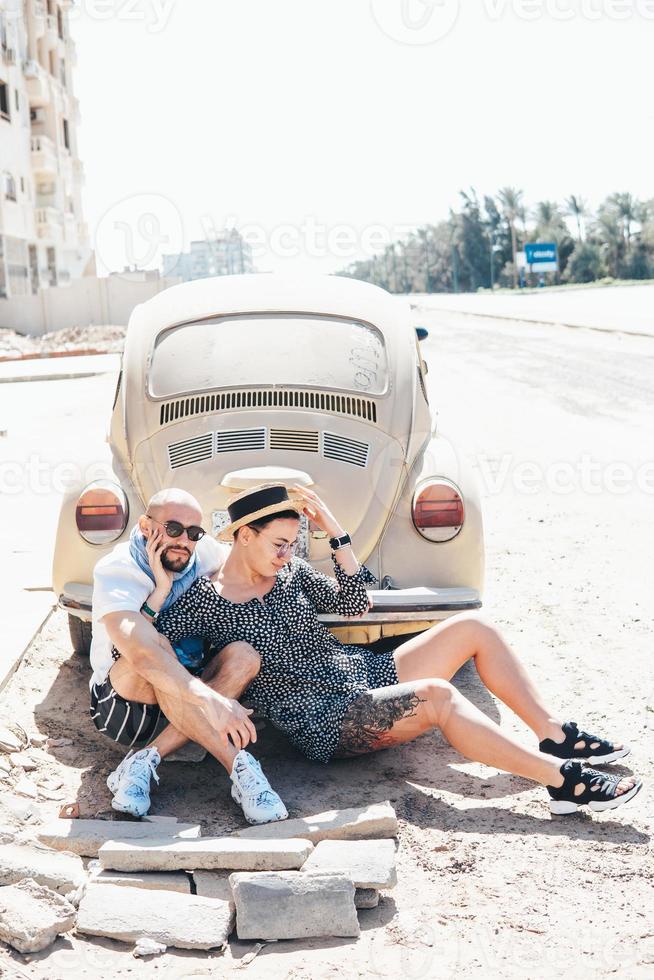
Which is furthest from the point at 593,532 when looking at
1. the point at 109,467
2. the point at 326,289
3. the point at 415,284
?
the point at 415,284

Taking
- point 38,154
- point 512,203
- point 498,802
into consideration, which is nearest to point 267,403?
point 498,802

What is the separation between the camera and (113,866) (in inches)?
137

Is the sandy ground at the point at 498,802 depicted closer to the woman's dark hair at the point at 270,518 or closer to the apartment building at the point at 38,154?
the woman's dark hair at the point at 270,518

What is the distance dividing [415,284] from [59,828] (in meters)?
150

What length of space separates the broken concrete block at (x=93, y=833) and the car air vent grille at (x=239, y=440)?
215cm

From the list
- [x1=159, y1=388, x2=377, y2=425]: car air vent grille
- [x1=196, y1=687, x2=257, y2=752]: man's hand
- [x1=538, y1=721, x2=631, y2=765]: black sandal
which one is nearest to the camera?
[x1=196, y1=687, x2=257, y2=752]: man's hand

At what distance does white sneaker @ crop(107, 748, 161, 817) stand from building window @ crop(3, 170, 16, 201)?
45.9 m

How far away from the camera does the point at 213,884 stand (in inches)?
136

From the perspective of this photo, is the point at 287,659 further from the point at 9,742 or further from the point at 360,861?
the point at 9,742

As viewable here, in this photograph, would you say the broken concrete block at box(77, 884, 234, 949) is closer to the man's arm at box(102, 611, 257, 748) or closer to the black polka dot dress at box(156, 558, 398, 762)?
the man's arm at box(102, 611, 257, 748)

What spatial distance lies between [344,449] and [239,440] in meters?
0.54

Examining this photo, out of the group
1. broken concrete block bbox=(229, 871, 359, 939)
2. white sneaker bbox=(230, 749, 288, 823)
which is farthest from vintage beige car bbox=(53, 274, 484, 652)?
broken concrete block bbox=(229, 871, 359, 939)

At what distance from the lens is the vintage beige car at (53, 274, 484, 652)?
523 cm

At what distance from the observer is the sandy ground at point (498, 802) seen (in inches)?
122
